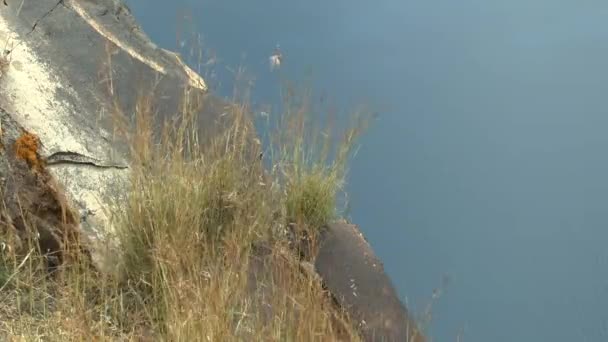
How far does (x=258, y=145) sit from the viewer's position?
177 inches

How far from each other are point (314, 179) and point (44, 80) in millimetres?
1544

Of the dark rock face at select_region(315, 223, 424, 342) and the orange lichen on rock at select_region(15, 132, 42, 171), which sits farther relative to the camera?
the dark rock face at select_region(315, 223, 424, 342)

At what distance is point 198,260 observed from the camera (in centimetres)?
289

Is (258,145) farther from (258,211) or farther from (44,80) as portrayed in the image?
(44,80)

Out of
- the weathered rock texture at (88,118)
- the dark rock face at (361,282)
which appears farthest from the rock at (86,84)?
the dark rock face at (361,282)

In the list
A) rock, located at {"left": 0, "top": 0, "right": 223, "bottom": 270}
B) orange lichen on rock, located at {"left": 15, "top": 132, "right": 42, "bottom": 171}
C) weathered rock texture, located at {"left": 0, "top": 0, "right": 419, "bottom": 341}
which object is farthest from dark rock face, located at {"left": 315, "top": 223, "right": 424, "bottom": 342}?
orange lichen on rock, located at {"left": 15, "top": 132, "right": 42, "bottom": 171}

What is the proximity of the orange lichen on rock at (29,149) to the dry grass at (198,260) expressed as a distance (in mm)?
370

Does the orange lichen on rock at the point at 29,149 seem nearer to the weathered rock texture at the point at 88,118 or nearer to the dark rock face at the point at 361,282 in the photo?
the weathered rock texture at the point at 88,118

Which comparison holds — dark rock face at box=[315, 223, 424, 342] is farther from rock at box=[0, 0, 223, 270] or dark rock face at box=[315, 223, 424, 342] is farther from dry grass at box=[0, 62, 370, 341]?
rock at box=[0, 0, 223, 270]

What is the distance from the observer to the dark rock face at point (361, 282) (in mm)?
4016

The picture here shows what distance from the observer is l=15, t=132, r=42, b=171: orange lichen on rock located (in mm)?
3467

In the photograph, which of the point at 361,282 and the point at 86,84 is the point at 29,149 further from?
the point at 361,282

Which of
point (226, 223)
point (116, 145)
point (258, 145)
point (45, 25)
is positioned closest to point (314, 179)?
point (258, 145)

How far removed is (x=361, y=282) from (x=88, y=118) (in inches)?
66.9
